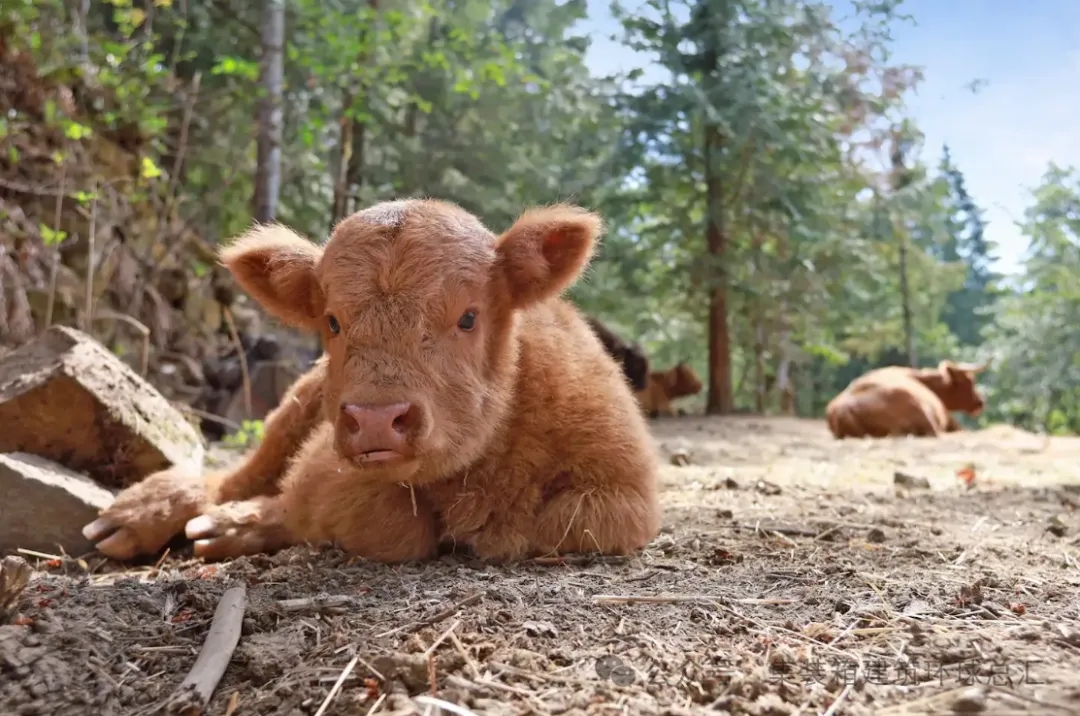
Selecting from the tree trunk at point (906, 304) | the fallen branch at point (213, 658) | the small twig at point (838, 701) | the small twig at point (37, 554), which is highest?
the tree trunk at point (906, 304)

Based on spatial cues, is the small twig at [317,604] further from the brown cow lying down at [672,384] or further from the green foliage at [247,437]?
the brown cow lying down at [672,384]

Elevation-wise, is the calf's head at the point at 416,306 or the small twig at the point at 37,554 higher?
the calf's head at the point at 416,306

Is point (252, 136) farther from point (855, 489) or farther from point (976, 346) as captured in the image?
point (976, 346)

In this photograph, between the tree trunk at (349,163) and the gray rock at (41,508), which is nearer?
the gray rock at (41,508)

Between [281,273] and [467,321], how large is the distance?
85cm

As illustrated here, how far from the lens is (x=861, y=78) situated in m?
10.1

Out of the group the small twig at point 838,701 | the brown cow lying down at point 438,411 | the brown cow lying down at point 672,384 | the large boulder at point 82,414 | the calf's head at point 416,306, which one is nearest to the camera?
the small twig at point 838,701

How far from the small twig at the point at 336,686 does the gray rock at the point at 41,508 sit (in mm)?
2253

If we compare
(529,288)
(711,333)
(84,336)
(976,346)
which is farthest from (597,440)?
(976,346)

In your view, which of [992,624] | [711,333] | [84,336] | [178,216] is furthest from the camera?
[711,333]

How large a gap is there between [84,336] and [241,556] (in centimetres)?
177

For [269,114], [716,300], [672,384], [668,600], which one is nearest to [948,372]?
[716,300]

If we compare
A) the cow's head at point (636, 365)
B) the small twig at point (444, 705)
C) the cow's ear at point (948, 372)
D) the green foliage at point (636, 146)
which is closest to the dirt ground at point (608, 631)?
the small twig at point (444, 705)

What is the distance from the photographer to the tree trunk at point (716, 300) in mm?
11094
